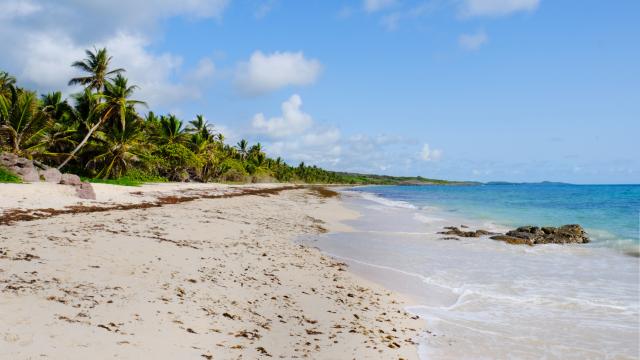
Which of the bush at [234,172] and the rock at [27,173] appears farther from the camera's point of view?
the bush at [234,172]

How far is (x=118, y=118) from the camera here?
41.3 meters

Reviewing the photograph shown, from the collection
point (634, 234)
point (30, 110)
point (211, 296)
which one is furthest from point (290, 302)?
point (30, 110)

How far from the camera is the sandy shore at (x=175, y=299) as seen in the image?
215 inches

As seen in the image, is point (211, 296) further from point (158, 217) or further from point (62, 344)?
point (158, 217)

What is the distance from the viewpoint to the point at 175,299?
24.1 feet

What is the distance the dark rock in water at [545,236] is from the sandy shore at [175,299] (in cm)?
1137

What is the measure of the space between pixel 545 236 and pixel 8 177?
2997 centimetres

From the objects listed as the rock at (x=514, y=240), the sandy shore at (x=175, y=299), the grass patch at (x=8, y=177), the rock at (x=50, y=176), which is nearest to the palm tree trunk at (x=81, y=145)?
the rock at (x=50, y=176)

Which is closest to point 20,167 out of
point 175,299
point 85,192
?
point 85,192

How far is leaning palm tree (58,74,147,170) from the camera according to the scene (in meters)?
38.6

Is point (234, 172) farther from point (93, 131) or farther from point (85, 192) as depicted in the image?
point (85, 192)

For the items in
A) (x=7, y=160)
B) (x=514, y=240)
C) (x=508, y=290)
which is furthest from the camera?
(x=7, y=160)

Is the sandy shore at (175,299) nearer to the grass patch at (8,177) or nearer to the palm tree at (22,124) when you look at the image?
the grass patch at (8,177)

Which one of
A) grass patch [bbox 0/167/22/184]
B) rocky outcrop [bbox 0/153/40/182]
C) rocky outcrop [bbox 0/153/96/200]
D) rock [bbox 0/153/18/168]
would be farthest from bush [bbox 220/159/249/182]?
grass patch [bbox 0/167/22/184]
